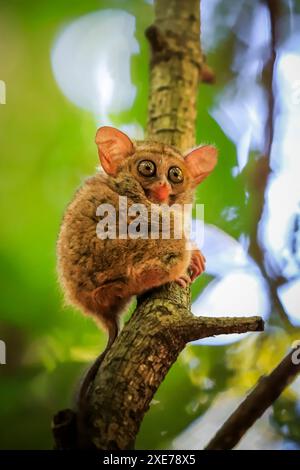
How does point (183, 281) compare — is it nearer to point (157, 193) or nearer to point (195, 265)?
point (195, 265)

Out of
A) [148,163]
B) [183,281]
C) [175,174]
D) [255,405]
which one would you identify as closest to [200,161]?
[175,174]

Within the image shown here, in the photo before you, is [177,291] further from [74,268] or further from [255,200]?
[255,200]

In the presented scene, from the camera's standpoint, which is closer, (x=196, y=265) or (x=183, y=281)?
(x=183, y=281)

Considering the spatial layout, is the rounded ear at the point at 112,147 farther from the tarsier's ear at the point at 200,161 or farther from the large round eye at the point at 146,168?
the tarsier's ear at the point at 200,161

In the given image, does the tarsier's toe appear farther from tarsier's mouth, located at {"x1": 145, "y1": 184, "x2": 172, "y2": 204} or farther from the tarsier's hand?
tarsier's mouth, located at {"x1": 145, "y1": 184, "x2": 172, "y2": 204}

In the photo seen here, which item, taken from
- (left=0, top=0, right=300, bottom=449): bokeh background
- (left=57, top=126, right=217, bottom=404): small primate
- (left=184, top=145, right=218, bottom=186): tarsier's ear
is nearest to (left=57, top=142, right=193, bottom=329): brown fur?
(left=57, top=126, right=217, bottom=404): small primate

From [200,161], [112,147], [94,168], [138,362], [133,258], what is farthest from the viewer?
[94,168]

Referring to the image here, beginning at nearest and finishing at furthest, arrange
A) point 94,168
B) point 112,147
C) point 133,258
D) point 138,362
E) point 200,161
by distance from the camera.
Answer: point 138,362, point 133,258, point 112,147, point 200,161, point 94,168
